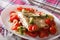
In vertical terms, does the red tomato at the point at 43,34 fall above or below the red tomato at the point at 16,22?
below

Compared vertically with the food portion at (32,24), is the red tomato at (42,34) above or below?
below

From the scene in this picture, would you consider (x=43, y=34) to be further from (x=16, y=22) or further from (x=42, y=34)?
(x=16, y=22)

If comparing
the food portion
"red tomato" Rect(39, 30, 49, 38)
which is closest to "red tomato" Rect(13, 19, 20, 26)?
the food portion

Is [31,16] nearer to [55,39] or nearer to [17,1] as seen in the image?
[55,39]

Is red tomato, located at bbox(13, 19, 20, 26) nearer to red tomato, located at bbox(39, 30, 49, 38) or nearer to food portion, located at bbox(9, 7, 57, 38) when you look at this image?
food portion, located at bbox(9, 7, 57, 38)

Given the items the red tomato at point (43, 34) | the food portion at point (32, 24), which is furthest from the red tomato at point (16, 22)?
the red tomato at point (43, 34)

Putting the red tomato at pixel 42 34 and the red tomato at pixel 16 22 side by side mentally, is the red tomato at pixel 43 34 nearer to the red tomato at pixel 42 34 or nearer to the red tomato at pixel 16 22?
the red tomato at pixel 42 34

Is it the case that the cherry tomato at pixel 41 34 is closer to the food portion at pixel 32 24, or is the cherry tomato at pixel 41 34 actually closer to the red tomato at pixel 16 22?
the food portion at pixel 32 24

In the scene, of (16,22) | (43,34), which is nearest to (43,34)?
(43,34)

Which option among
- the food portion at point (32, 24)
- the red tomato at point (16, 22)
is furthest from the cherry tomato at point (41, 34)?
the red tomato at point (16, 22)
